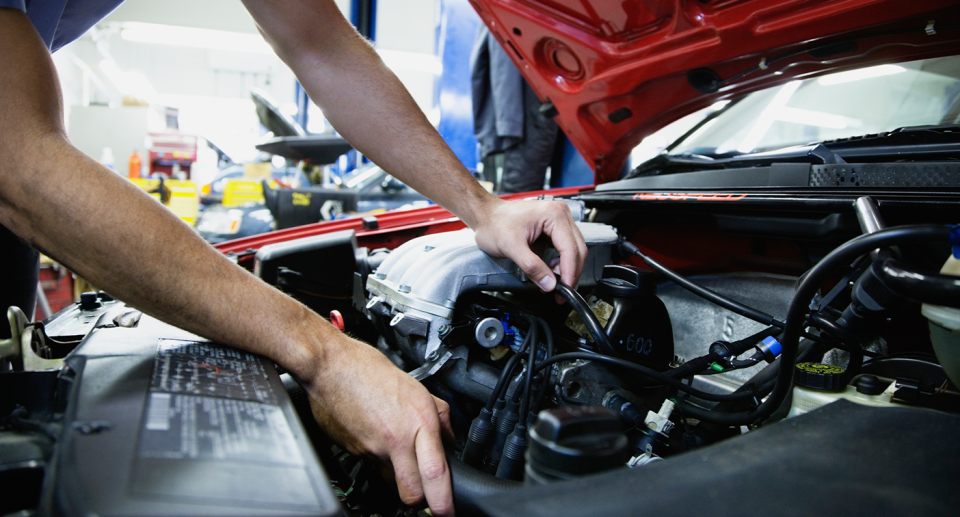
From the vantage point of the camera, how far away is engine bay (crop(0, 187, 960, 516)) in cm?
40

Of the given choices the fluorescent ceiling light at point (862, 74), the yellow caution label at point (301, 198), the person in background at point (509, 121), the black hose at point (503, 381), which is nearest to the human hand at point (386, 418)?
the black hose at point (503, 381)

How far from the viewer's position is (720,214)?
3.54 feet

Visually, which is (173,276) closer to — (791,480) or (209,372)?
(209,372)

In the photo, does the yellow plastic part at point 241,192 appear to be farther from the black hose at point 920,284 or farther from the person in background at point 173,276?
the black hose at point 920,284

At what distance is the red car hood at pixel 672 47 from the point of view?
98 centimetres

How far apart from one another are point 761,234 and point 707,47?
412 millimetres

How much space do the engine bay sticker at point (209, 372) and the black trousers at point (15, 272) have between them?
740 millimetres

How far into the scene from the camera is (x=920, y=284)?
479mm

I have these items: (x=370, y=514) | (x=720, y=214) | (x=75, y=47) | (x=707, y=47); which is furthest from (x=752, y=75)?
(x=75, y=47)

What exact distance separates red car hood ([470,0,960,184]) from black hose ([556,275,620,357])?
25.4 inches

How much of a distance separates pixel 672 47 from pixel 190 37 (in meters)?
11.1

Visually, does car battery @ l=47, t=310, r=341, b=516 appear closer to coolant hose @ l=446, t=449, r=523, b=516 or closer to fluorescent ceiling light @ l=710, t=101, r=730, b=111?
coolant hose @ l=446, t=449, r=523, b=516

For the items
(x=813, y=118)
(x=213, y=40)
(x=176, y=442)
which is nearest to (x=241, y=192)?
(x=813, y=118)

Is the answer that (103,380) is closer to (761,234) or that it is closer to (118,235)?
(118,235)
